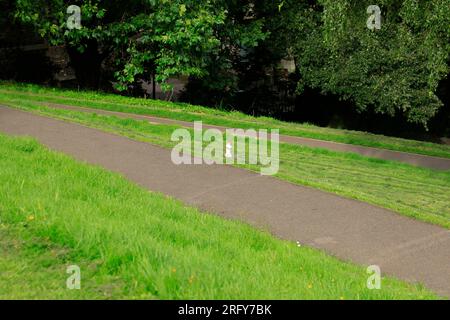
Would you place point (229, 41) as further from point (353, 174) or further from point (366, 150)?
point (353, 174)

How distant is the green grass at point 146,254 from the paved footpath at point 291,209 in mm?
581

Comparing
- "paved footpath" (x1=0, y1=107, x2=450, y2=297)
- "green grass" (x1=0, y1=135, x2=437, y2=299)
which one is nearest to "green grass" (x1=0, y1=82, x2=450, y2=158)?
"paved footpath" (x1=0, y1=107, x2=450, y2=297)

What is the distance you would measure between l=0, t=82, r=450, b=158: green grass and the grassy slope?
2.36 meters

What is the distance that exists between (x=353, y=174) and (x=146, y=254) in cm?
756

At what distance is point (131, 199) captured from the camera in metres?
7.86

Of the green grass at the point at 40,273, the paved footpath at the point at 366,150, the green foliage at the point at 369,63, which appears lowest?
the paved footpath at the point at 366,150

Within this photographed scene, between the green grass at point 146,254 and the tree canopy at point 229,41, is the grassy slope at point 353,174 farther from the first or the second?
the tree canopy at point 229,41

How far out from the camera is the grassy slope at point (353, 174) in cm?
952

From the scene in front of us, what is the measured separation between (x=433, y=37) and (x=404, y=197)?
2675 mm

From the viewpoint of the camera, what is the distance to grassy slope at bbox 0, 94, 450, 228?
31.2ft

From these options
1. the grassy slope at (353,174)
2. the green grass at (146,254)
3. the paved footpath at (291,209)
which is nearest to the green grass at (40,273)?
the green grass at (146,254)

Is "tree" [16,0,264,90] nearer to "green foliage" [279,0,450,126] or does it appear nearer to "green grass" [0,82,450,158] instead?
"green grass" [0,82,450,158]

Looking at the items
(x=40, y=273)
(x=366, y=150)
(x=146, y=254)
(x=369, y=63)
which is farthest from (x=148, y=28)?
(x=40, y=273)

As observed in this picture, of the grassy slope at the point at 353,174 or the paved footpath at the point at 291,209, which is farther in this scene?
the grassy slope at the point at 353,174
